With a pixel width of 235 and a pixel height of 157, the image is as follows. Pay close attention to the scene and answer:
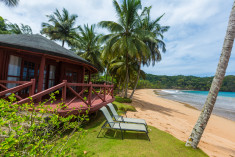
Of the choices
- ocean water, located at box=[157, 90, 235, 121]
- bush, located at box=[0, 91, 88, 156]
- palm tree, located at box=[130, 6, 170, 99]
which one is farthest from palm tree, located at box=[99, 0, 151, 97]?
ocean water, located at box=[157, 90, 235, 121]

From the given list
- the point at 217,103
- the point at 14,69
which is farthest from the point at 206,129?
the point at 217,103

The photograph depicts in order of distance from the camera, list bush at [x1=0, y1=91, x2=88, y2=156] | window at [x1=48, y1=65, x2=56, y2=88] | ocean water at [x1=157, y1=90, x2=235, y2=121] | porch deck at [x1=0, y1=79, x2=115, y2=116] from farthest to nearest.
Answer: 1. ocean water at [x1=157, y1=90, x2=235, y2=121]
2. window at [x1=48, y1=65, x2=56, y2=88]
3. porch deck at [x1=0, y1=79, x2=115, y2=116]
4. bush at [x1=0, y1=91, x2=88, y2=156]

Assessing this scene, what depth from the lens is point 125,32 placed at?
44.7 feet

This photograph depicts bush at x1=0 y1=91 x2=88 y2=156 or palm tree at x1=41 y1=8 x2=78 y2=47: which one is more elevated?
palm tree at x1=41 y1=8 x2=78 y2=47

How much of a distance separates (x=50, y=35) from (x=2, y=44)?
68.2 ft

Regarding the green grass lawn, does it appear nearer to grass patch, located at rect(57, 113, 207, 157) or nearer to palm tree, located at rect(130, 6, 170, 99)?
grass patch, located at rect(57, 113, 207, 157)

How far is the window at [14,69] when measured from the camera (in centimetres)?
573

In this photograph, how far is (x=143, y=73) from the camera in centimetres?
2125

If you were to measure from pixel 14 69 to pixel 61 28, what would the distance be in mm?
19714

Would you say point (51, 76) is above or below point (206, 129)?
above

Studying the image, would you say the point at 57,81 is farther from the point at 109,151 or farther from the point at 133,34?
the point at 133,34

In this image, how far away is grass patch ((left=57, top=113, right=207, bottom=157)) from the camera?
3443 millimetres

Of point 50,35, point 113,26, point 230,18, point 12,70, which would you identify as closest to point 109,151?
point 230,18

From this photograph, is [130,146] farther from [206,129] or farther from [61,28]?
[61,28]
